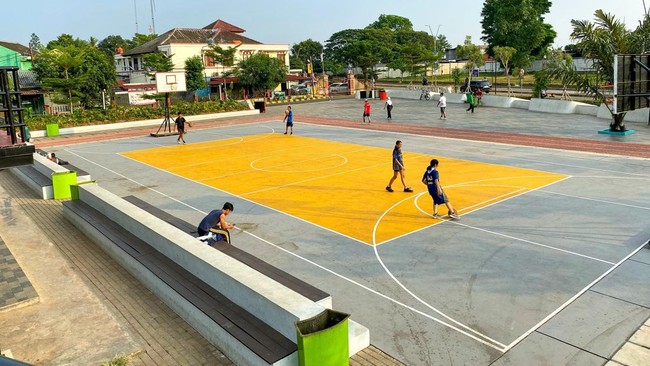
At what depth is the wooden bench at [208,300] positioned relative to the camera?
23.0 ft

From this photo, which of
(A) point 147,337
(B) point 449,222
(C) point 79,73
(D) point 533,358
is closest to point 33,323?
(A) point 147,337

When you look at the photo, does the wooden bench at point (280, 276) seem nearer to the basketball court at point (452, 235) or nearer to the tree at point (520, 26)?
the basketball court at point (452, 235)

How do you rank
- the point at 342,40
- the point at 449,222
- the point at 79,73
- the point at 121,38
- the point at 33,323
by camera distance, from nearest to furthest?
the point at 33,323 → the point at 449,222 → the point at 79,73 → the point at 342,40 → the point at 121,38

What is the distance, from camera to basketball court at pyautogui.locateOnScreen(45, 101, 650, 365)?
324 inches

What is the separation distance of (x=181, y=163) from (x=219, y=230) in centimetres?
1288

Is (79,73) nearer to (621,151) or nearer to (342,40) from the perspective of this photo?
(621,151)

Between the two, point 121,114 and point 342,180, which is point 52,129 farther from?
point 342,180

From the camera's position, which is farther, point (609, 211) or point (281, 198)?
point (281, 198)

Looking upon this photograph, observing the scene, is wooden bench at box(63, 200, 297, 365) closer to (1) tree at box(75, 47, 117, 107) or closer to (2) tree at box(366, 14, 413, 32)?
(1) tree at box(75, 47, 117, 107)

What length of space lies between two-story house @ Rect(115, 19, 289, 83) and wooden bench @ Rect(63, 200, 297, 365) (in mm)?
53529

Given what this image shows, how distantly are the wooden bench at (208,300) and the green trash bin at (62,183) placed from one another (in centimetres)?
503

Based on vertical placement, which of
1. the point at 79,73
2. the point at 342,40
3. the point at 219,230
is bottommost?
the point at 219,230

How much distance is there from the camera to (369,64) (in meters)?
73.2

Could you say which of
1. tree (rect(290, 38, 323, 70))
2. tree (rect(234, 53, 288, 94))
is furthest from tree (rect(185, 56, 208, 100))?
tree (rect(290, 38, 323, 70))
